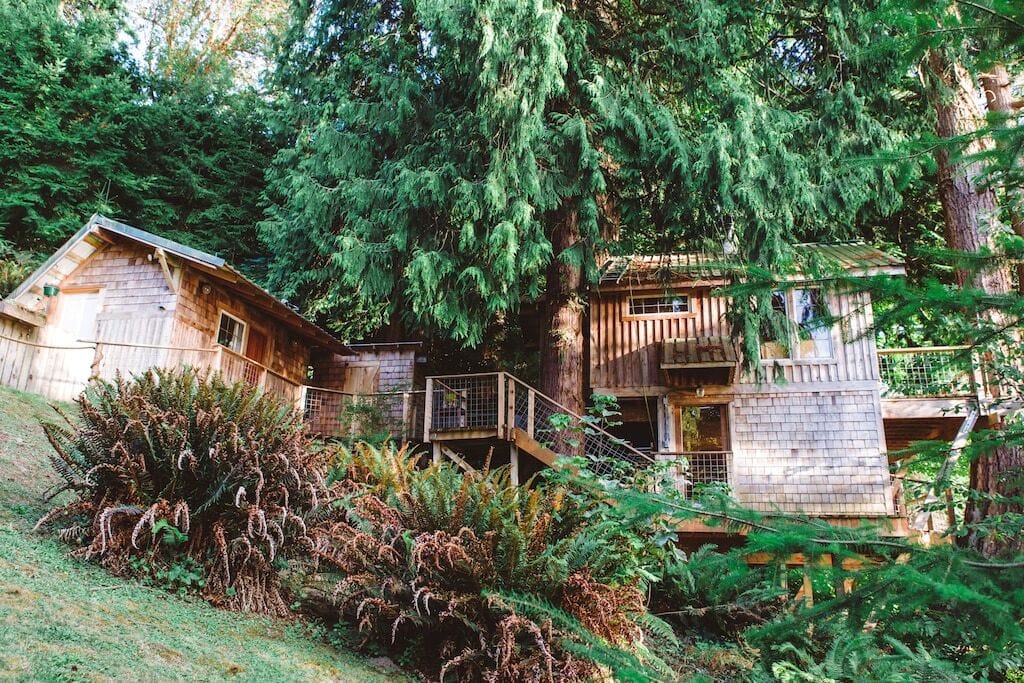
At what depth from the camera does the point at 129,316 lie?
50.8 ft

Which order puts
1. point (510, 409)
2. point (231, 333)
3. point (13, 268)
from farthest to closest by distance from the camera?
1. point (13, 268)
2. point (231, 333)
3. point (510, 409)

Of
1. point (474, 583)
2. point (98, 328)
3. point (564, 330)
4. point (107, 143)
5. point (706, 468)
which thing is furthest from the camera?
point (107, 143)

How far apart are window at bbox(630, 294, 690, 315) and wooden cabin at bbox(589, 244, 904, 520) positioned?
0.02m

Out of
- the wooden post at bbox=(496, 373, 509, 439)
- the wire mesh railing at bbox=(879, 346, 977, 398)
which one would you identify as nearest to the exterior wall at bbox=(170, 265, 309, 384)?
the wooden post at bbox=(496, 373, 509, 439)

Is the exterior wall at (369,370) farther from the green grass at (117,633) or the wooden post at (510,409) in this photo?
the green grass at (117,633)

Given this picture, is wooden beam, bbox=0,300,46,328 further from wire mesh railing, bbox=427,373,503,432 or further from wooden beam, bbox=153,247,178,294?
wire mesh railing, bbox=427,373,503,432

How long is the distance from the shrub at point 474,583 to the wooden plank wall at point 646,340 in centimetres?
978

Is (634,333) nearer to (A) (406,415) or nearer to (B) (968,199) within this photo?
(A) (406,415)

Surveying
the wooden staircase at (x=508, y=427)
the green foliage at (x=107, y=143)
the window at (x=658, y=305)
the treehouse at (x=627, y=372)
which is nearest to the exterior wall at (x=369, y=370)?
the treehouse at (x=627, y=372)

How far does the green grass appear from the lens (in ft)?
13.9

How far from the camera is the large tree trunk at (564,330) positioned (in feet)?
44.3

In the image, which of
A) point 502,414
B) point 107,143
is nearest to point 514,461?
point 502,414

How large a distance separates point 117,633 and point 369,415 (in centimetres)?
1153

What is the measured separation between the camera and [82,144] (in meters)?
22.0
